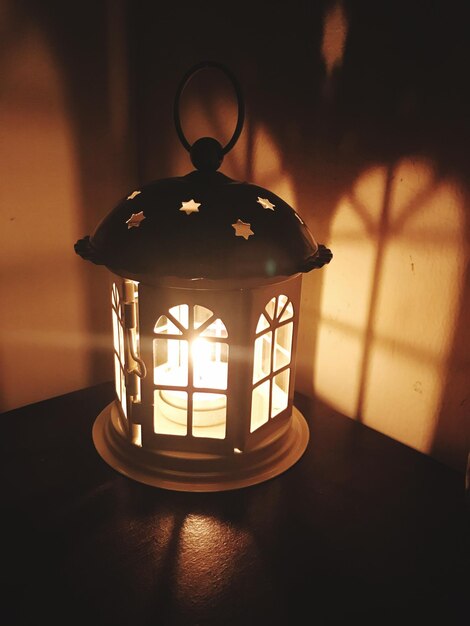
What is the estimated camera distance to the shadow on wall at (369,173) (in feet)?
3.28

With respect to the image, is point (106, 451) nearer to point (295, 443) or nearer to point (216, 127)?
point (295, 443)

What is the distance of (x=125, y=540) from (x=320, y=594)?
36cm

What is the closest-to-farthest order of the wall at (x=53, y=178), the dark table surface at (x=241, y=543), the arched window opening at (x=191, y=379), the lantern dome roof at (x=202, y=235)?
the dark table surface at (x=241, y=543) → the lantern dome roof at (x=202, y=235) → the arched window opening at (x=191, y=379) → the wall at (x=53, y=178)

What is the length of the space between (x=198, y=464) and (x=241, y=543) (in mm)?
199

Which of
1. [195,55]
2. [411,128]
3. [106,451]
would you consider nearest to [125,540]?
[106,451]

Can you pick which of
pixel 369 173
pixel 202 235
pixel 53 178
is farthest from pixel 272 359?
pixel 53 178

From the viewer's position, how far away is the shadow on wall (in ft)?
3.28

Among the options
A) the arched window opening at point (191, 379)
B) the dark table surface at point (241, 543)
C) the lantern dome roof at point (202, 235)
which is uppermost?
the lantern dome roof at point (202, 235)

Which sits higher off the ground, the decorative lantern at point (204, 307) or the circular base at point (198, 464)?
the decorative lantern at point (204, 307)

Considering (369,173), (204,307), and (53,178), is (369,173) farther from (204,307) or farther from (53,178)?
(53,178)

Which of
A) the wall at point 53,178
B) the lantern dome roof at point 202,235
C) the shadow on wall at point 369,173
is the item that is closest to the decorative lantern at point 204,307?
the lantern dome roof at point 202,235

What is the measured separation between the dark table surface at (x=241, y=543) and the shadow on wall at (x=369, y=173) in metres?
0.18

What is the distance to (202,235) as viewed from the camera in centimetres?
87

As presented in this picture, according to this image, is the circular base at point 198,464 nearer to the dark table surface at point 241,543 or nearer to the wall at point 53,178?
the dark table surface at point 241,543
